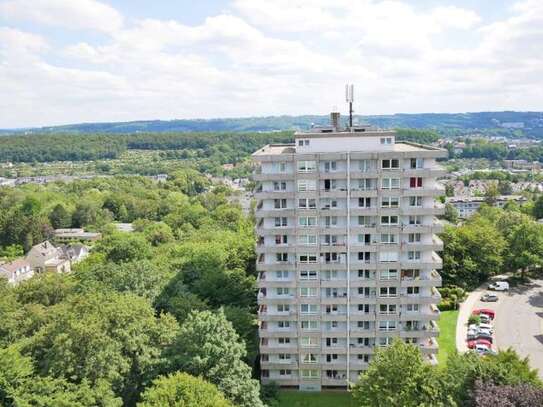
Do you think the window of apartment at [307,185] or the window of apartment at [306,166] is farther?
the window of apartment at [307,185]

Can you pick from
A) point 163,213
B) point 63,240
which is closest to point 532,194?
point 163,213

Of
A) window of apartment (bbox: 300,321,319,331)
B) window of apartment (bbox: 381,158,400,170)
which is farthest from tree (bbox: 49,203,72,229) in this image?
window of apartment (bbox: 381,158,400,170)

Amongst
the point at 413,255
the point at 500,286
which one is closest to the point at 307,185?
the point at 413,255

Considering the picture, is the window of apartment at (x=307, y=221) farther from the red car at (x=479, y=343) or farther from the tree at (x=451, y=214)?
the tree at (x=451, y=214)

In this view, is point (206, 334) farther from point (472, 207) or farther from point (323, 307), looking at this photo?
point (472, 207)

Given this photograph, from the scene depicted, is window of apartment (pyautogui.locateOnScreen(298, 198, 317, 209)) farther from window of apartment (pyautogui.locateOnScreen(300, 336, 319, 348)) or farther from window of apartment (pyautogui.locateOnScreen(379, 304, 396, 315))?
window of apartment (pyautogui.locateOnScreen(300, 336, 319, 348))

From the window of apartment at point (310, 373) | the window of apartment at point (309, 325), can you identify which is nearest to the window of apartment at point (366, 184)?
the window of apartment at point (309, 325)
